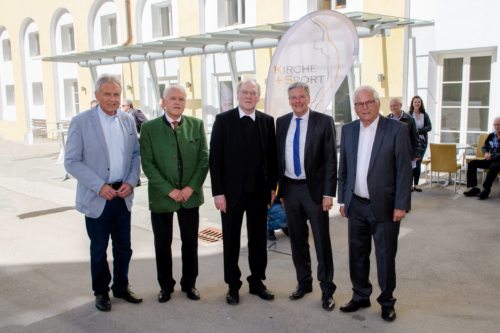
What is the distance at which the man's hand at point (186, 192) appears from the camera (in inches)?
150

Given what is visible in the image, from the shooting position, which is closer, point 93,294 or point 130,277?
point 93,294

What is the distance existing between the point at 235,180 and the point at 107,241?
Result: 1.18m

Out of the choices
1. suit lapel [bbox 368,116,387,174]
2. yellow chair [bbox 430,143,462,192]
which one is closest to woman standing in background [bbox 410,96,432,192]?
yellow chair [bbox 430,143,462,192]

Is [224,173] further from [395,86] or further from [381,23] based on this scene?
[395,86]

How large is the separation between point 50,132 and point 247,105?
19.0 metres

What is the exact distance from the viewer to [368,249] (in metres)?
3.69

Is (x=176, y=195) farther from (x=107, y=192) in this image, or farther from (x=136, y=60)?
(x=136, y=60)

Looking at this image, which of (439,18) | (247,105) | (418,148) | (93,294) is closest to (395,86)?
(439,18)

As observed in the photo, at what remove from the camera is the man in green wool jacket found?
380 centimetres

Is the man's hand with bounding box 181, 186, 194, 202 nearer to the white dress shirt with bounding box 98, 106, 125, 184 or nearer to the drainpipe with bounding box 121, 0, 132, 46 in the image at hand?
the white dress shirt with bounding box 98, 106, 125, 184

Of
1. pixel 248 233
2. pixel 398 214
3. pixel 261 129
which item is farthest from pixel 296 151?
pixel 398 214

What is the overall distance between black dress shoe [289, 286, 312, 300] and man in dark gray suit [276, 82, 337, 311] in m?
0.23

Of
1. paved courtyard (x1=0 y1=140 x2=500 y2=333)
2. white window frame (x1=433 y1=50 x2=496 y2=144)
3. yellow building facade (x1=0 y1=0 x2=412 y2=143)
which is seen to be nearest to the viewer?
paved courtyard (x1=0 y1=140 x2=500 y2=333)

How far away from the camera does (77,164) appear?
12.0 feet
